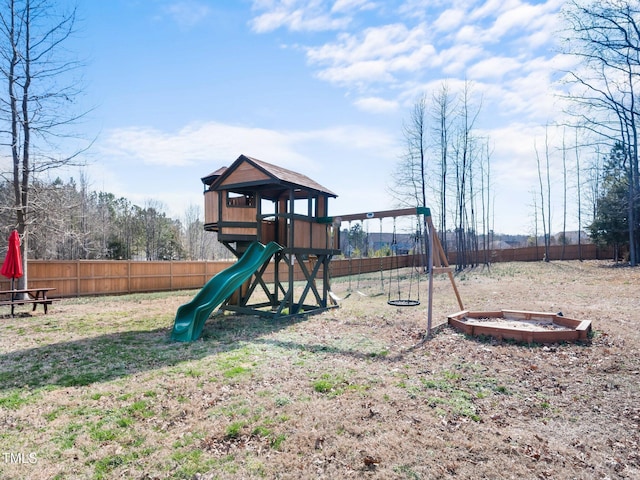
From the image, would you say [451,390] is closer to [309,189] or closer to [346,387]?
[346,387]

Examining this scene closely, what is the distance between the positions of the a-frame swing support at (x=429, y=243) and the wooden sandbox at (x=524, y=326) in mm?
646

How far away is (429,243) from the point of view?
7285 millimetres

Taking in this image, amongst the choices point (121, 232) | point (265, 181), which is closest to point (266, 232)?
point (265, 181)

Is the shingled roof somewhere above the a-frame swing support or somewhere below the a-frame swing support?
above

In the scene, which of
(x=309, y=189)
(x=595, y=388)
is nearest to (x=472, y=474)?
(x=595, y=388)

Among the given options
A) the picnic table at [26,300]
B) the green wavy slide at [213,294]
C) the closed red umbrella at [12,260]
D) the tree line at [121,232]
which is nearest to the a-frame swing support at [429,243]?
the green wavy slide at [213,294]

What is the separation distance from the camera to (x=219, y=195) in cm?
952

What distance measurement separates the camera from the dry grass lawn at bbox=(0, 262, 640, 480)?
2.72 metres

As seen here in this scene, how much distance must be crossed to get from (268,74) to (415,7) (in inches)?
143

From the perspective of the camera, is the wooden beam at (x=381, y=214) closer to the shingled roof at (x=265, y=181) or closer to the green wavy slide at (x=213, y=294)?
the shingled roof at (x=265, y=181)

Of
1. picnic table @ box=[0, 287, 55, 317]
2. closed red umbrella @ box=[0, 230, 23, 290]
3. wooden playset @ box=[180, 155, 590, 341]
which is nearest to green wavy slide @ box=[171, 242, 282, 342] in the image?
wooden playset @ box=[180, 155, 590, 341]

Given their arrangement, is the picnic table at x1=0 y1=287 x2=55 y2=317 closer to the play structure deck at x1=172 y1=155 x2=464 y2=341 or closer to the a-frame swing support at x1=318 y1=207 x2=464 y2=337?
the play structure deck at x1=172 y1=155 x2=464 y2=341

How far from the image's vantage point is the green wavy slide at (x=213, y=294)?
6.90 meters

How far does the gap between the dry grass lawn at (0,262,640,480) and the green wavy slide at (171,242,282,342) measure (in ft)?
1.31
